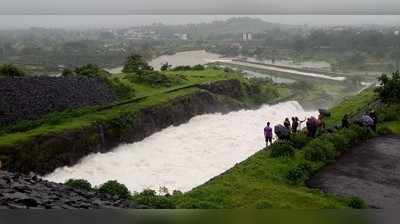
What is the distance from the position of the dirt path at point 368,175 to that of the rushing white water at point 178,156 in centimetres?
459

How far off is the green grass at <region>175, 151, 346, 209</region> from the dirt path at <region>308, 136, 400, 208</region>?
2.41 ft

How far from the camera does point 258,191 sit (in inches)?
411

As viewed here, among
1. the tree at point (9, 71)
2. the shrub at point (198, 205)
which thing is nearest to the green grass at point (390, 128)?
the shrub at point (198, 205)

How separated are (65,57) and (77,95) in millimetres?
39343

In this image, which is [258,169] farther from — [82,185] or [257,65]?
[257,65]

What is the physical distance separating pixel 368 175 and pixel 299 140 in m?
2.85

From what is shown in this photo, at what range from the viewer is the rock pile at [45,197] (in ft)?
25.0

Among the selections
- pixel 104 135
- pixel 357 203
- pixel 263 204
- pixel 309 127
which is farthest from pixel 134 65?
pixel 357 203

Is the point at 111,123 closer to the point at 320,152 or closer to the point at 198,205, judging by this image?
the point at 320,152

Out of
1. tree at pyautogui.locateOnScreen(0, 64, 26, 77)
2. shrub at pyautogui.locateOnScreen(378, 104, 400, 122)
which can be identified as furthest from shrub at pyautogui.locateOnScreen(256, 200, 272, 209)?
tree at pyautogui.locateOnScreen(0, 64, 26, 77)

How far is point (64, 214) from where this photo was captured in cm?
404

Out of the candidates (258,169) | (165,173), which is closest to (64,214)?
(258,169)

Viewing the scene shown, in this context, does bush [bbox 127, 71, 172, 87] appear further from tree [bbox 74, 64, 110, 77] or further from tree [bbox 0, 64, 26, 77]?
tree [bbox 0, 64, 26, 77]

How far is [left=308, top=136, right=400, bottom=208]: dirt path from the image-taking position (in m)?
10.4
